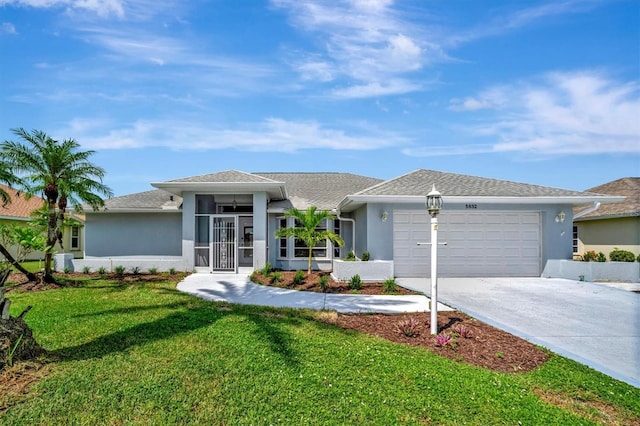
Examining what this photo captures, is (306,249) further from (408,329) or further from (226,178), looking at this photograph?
(408,329)

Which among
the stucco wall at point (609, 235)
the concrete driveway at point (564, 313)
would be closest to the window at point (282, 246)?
the concrete driveway at point (564, 313)

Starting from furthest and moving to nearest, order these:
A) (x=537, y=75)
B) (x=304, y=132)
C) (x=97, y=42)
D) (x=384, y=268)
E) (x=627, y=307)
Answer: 1. (x=304, y=132)
2. (x=384, y=268)
3. (x=537, y=75)
4. (x=97, y=42)
5. (x=627, y=307)

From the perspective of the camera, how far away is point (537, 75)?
12109 mm

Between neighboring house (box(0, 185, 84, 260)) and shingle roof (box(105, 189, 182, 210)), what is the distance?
782cm

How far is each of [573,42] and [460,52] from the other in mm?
3077

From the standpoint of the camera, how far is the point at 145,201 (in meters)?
17.8

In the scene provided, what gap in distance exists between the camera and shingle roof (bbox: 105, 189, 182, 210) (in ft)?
55.9

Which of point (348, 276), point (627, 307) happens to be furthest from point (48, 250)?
point (627, 307)

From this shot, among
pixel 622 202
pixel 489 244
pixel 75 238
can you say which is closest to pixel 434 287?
pixel 489 244

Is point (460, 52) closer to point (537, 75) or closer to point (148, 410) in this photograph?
point (537, 75)

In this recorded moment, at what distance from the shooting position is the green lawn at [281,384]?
382 centimetres

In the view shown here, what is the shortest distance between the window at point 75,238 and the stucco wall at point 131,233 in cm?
1160

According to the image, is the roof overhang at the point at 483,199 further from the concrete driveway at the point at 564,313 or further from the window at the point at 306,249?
the window at the point at 306,249

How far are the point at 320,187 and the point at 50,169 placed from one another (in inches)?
487
